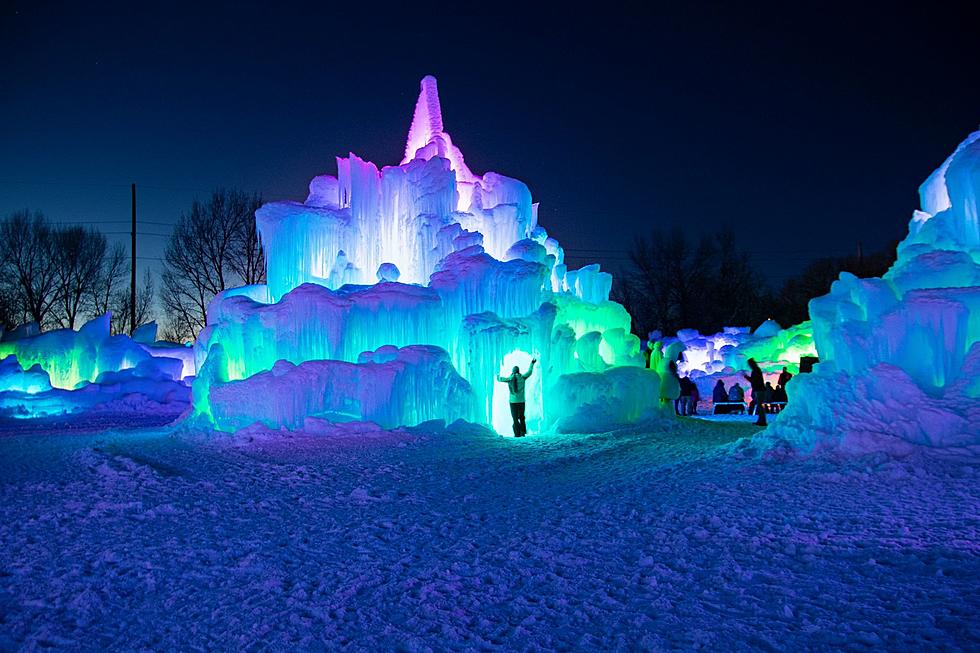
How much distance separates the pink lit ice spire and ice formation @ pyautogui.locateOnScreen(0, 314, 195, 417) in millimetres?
11794

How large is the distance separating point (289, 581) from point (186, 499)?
286 centimetres

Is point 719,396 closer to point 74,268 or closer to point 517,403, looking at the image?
point 517,403

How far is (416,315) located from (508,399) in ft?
8.71

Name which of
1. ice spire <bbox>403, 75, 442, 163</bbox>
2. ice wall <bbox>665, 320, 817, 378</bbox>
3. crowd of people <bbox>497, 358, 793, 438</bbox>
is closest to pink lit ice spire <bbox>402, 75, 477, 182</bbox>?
ice spire <bbox>403, 75, 442, 163</bbox>

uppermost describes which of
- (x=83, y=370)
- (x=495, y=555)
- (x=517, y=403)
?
(x=83, y=370)

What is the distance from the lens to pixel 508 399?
1333 cm

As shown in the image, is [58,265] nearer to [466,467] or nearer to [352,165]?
[352,165]

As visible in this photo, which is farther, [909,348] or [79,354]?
[79,354]

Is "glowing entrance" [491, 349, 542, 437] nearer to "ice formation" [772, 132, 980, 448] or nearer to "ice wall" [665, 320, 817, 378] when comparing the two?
"ice formation" [772, 132, 980, 448]

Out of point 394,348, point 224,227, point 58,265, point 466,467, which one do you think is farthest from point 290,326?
point 58,265

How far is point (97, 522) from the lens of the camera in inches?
218

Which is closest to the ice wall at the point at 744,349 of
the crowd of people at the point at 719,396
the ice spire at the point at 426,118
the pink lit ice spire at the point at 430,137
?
the crowd of people at the point at 719,396

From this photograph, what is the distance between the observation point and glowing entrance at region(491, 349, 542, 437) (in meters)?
13.4

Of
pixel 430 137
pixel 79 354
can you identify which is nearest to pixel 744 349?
pixel 430 137
